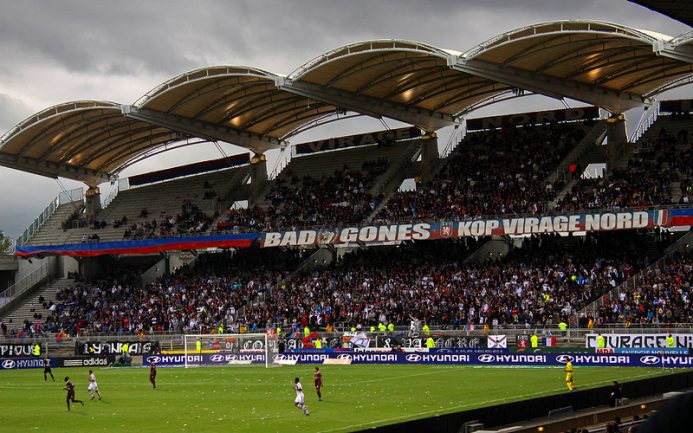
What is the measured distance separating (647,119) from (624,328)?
77.0ft

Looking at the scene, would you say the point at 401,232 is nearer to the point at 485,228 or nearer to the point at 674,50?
the point at 485,228

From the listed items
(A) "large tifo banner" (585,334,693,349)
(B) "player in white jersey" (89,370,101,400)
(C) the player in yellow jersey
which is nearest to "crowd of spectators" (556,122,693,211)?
(A) "large tifo banner" (585,334,693,349)

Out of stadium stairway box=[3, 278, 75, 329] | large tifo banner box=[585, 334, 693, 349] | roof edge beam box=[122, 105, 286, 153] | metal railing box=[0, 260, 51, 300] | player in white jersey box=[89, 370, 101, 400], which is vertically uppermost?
roof edge beam box=[122, 105, 286, 153]

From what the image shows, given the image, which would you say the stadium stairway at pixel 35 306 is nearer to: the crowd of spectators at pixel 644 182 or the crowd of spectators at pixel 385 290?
the crowd of spectators at pixel 385 290

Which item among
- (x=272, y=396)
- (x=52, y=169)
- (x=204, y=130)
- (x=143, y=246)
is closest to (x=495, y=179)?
(x=204, y=130)

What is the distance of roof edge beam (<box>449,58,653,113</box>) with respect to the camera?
56000 millimetres

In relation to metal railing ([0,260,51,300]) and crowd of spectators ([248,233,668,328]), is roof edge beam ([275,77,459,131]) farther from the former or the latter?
metal railing ([0,260,51,300])

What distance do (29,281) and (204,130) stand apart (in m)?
21.2

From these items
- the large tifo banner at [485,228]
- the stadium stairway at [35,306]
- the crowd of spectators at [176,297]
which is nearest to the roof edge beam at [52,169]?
the stadium stairway at [35,306]

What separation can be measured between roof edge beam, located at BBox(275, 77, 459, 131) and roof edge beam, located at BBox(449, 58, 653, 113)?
Result: 1063 cm

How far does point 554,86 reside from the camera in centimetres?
5900

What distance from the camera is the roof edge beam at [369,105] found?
6150cm

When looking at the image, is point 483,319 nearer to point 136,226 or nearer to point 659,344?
point 659,344

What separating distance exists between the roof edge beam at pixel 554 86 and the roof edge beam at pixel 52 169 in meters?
39.3
